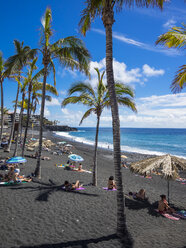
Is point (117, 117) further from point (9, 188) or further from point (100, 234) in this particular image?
point (9, 188)

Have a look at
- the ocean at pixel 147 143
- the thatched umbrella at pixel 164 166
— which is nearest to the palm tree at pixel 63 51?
the thatched umbrella at pixel 164 166

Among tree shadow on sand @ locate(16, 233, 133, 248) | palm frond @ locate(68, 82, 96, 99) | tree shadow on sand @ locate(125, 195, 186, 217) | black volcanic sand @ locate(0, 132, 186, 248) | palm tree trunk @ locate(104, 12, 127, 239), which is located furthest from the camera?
palm frond @ locate(68, 82, 96, 99)

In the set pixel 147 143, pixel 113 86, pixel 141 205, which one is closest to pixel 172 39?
pixel 113 86

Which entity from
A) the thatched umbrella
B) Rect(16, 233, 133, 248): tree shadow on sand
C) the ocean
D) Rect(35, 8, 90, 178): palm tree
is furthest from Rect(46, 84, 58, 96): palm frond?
the ocean

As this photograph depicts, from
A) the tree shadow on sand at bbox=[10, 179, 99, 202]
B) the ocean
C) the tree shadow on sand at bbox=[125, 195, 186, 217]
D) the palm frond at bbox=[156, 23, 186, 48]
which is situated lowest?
the ocean

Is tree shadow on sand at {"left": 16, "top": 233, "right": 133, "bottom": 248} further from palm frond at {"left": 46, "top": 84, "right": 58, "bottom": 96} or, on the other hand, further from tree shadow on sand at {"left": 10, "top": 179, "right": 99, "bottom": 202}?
palm frond at {"left": 46, "top": 84, "right": 58, "bottom": 96}

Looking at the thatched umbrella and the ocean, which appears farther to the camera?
the ocean

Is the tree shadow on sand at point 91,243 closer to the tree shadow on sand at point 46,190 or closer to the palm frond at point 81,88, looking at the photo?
the tree shadow on sand at point 46,190

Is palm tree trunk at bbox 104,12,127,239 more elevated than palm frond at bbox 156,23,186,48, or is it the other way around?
palm frond at bbox 156,23,186,48

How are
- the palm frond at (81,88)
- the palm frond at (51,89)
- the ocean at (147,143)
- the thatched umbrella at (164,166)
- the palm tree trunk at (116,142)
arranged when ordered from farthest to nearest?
the ocean at (147,143)
the palm frond at (51,89)
the palm frond at (81,88)
the thatched umbrella at (164,166)
the palm tree trunk at (116,142)

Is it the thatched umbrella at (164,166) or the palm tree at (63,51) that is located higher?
the palm tree at (63,51)

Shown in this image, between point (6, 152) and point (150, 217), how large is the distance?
1844cm

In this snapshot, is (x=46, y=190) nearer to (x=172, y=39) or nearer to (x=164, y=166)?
(x=164, y=166)

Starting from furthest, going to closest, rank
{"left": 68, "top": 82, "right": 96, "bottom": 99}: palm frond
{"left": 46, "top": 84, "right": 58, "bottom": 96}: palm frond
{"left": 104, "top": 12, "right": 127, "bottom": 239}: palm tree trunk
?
{"left": 46, "top": 84, "right": 58, "bottom": 96}: palm frond
{"left": 68, "top": 82, "right": 96, "bottom": 99}: palm frond
{"left": 104, "top": 12, "right": 127, "bottom": 239}: palm tree trunk
